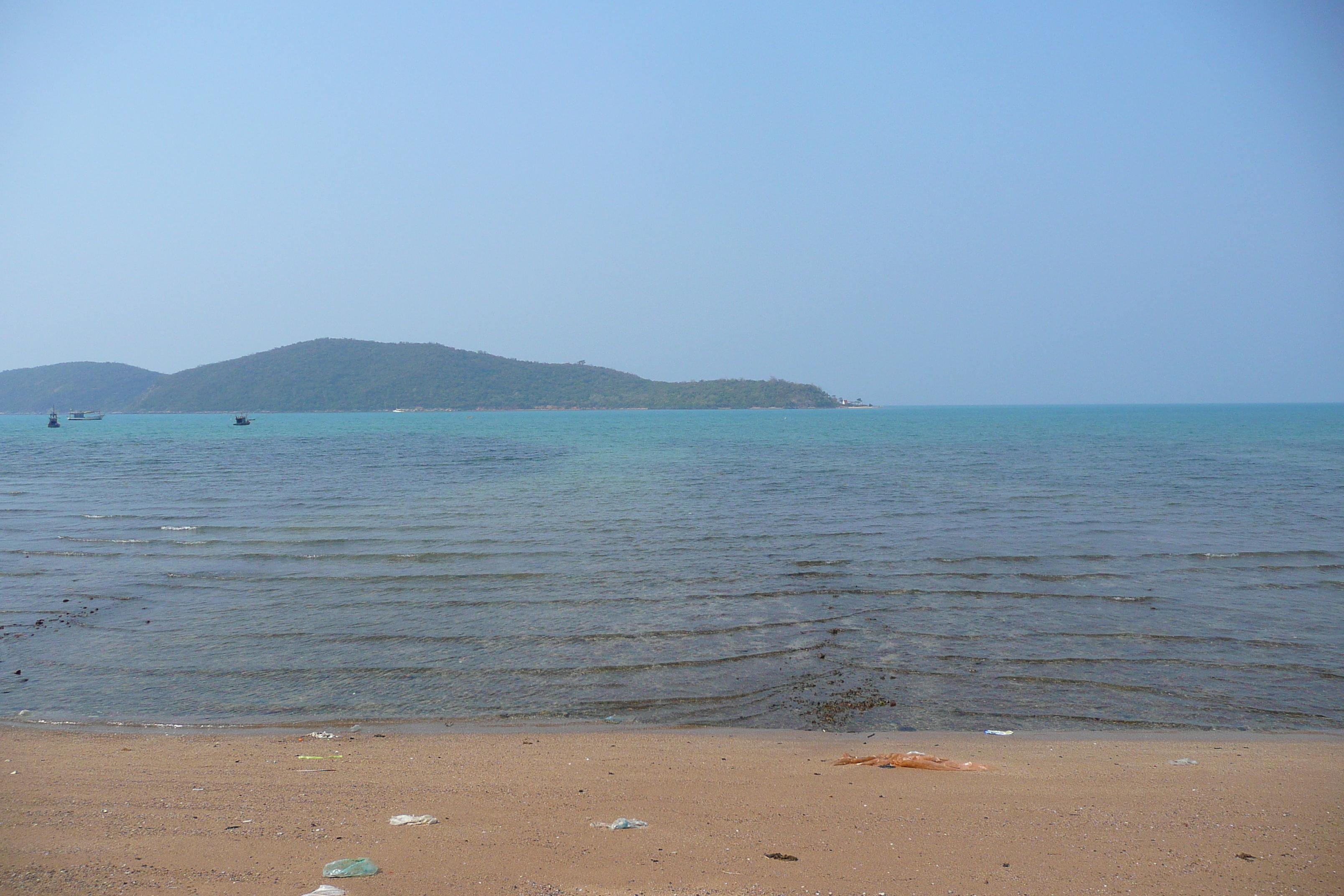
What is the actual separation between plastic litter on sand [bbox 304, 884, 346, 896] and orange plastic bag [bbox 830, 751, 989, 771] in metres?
4.08

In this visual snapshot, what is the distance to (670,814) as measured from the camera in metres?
5.34

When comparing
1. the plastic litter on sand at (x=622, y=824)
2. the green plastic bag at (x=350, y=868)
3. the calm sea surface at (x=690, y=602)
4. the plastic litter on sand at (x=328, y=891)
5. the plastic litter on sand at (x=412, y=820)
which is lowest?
the calm sea surface at (x=690, y=602)

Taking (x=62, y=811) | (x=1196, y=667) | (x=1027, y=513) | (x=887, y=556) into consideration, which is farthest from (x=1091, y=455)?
(x=62, y=811)

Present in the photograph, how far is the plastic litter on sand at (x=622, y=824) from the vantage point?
507 centimetres

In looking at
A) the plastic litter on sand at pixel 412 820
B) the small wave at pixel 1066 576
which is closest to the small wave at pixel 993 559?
the small wave at pixel 1066 576

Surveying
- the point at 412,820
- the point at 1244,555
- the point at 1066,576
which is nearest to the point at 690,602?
the point at 1066,576

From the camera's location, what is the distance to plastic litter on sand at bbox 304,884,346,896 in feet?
13.1

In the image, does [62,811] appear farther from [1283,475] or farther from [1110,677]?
[1283,475]

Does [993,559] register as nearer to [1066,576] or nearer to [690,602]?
[1066,576]

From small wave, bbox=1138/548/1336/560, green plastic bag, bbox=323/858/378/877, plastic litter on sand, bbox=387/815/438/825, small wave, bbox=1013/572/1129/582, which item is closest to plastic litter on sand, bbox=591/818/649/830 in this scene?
plastic litter on sand, bbox=387/815/438/825

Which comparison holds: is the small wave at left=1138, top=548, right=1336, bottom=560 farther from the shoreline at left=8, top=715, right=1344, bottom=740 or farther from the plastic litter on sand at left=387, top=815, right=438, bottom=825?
the plastic litter on sand at left=387, top=815, right=438, bottom=825

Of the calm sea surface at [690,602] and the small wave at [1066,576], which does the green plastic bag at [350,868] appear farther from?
the small wave at [1066,576]

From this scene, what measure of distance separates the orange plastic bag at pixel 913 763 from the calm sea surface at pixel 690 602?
44.1 inches

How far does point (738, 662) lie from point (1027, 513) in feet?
49.9
